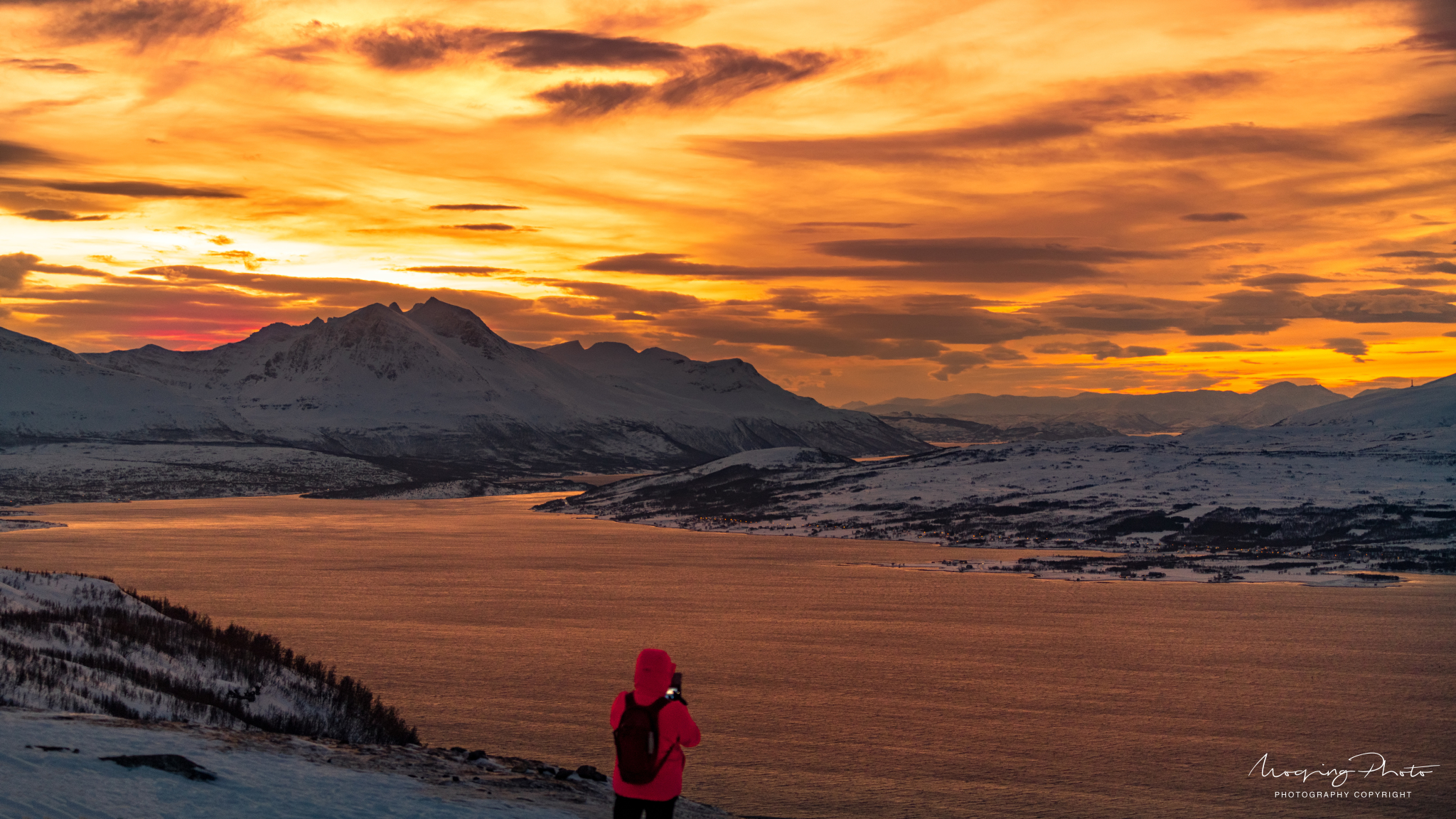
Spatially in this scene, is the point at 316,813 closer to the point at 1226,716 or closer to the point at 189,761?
the point at 189,761

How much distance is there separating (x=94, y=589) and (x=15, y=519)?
161797mm

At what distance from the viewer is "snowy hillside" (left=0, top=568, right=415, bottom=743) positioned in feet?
82.8

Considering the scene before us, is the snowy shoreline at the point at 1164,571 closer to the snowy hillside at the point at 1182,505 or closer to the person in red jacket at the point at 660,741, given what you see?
the snowy hillside at the point at 1182,505

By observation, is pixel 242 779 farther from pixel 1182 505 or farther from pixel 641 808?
pixel 1182 505

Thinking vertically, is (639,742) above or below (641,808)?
above

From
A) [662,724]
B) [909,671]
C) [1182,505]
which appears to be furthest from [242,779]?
[1182,505]

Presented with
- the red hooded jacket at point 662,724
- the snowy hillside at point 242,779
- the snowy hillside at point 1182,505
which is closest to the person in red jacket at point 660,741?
the red hooded jacket at point 662,724

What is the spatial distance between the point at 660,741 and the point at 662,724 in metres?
0.24

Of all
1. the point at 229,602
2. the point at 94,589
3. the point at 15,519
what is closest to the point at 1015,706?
the point at 94,589

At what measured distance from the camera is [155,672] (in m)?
30.4

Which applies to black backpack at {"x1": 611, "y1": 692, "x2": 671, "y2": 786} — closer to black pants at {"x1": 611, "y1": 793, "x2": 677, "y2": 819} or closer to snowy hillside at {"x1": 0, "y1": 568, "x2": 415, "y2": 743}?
black pants at {"x1": 611, "y1": 793, "x2": 677, "y2": 819}

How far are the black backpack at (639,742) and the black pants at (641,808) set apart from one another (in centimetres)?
35

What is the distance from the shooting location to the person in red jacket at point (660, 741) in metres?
13.9

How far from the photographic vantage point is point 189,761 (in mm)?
19047
